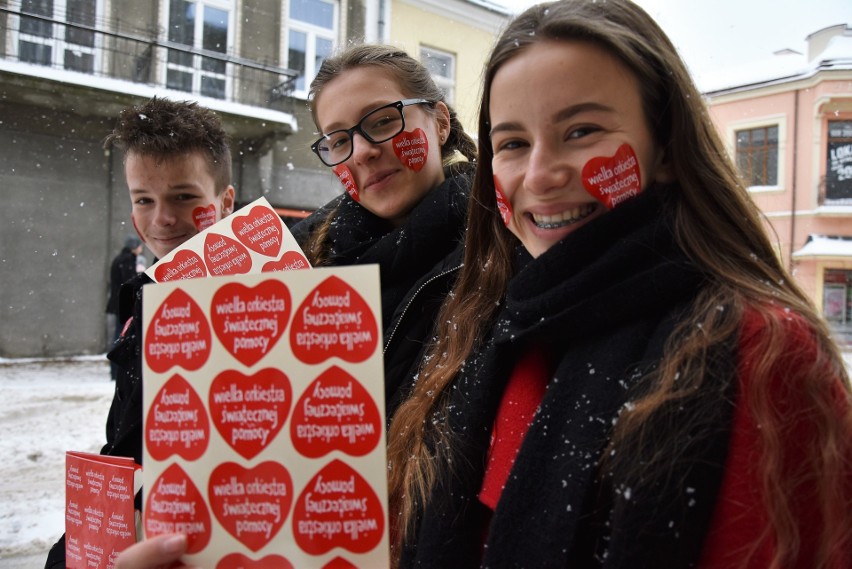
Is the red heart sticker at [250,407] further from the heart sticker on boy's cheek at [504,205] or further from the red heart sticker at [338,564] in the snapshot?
the heart sticker on boy's cheek at [504,205]

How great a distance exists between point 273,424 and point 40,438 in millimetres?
5095

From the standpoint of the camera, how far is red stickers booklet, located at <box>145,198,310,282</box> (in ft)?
4.88

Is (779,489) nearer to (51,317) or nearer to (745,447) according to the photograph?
(745,447)

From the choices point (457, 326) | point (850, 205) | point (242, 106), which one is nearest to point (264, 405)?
point (457, 326)

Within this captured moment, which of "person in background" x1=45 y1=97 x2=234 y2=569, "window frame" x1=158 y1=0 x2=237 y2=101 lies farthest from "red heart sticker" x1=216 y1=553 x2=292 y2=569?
"window frame" x1=158 y1=0 x2=237 y2=101

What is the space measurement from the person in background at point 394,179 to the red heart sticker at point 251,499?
62 cm

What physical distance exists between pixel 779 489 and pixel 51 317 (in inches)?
392

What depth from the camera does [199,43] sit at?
28.1ft

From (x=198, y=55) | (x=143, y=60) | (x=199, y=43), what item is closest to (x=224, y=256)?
(x=198, y=55)

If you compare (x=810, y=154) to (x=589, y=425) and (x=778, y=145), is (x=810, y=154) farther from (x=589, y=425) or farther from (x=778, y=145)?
(x=589, y=425)

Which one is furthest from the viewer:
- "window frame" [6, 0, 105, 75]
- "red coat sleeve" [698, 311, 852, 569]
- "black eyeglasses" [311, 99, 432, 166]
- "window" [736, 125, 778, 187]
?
"window" [736, 125, 778, 187]

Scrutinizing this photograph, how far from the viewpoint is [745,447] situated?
2.76 ft

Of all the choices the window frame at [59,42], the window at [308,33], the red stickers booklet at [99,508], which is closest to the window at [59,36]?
the window frame at [59,42]

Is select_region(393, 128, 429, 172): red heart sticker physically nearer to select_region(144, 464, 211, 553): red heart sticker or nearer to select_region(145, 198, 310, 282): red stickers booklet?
select_region(145, 198, 310, 282): red stickers booklet
